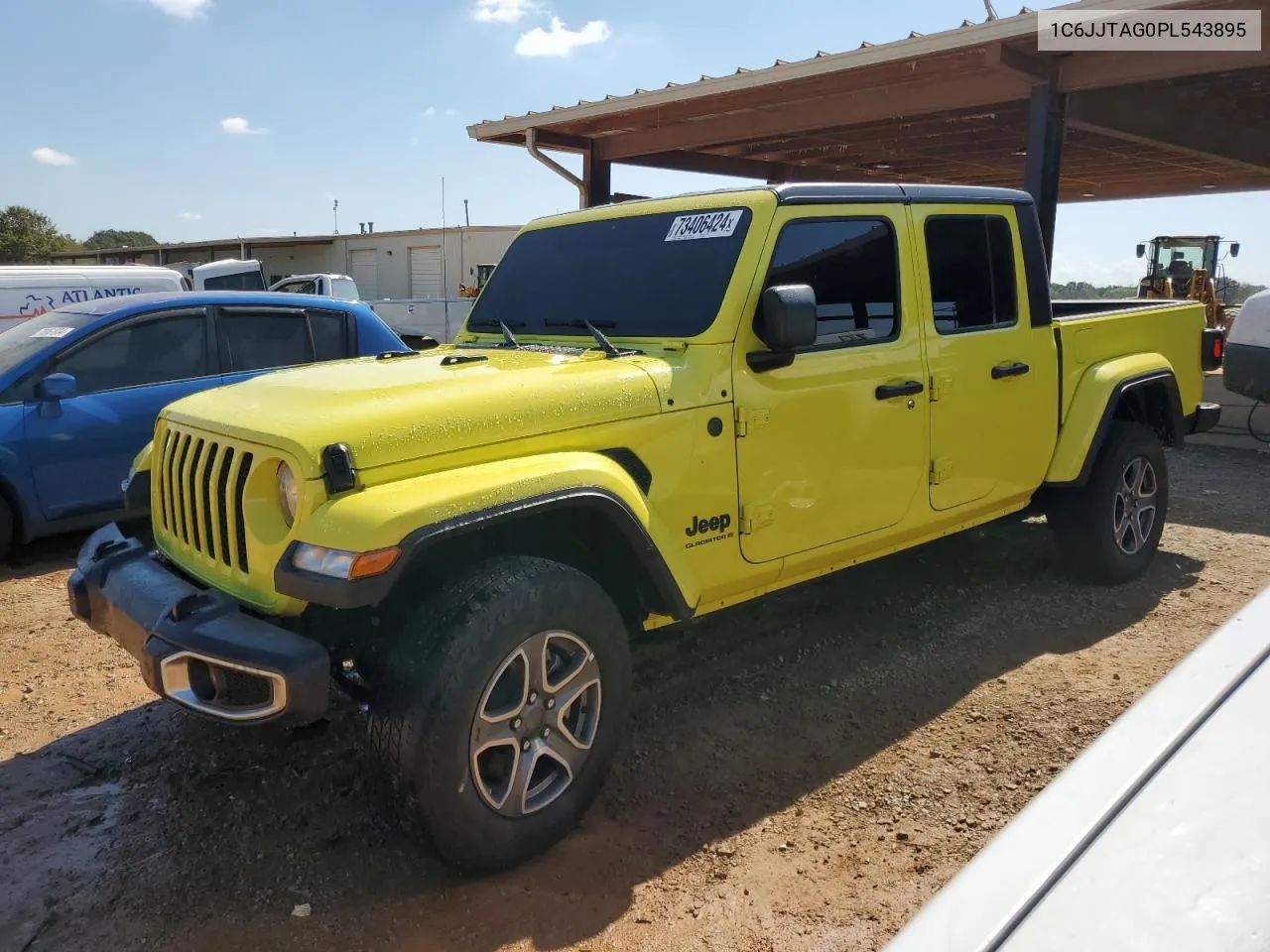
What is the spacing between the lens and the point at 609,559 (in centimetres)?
309

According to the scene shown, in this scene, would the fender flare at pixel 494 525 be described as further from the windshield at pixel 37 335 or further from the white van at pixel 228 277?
the white van at pixel 228 277

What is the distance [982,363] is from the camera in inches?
163

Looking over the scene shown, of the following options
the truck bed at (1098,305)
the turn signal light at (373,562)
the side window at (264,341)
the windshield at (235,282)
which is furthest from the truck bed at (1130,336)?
the windshield at (235,282)

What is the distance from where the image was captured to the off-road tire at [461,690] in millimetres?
2445

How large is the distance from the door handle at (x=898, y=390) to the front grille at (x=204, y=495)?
2.29 meters

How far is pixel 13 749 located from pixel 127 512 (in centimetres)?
96

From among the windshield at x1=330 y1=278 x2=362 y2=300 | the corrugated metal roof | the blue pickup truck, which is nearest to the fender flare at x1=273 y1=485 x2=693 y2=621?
the blue pickup truck

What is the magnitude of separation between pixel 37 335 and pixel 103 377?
0.54 m

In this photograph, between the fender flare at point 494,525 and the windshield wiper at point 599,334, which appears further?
the windshield wiper at point 599,334

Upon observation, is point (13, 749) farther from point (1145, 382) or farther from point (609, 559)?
point (1145, 382)

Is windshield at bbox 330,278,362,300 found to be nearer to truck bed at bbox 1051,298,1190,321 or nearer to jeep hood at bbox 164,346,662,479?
truck bed at bbox 1051,298,1190,321

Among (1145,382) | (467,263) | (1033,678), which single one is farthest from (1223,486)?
(467,263)

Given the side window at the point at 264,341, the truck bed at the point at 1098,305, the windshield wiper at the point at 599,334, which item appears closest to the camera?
the windshield wiper at the point at 599,334

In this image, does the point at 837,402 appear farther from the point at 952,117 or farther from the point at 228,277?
the point at 228,277
